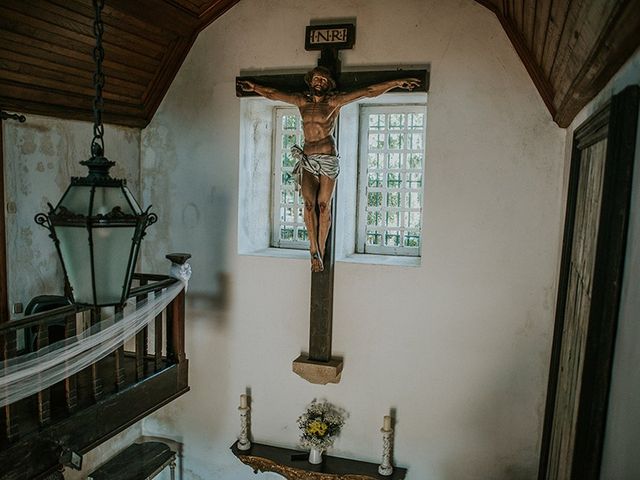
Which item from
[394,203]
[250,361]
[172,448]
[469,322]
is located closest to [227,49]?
[394,203]

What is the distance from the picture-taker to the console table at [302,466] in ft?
14.8

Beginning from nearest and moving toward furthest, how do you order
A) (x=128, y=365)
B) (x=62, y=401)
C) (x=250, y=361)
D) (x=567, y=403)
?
(x=567, y=403), (x=62, y=401), (x=128, y=365), (x=250, y=361)

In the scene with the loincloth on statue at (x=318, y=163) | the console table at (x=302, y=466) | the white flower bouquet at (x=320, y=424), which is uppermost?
the loincloth on statue at (x=318, y=163)

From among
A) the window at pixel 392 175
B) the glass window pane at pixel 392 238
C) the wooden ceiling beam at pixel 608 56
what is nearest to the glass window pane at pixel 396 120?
the window at pixel 392 175

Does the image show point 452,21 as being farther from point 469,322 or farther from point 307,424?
point 307,424

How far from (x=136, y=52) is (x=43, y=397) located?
8.54 ft

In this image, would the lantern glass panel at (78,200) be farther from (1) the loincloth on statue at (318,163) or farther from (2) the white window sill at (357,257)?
(2) the white window sill at (357,257)

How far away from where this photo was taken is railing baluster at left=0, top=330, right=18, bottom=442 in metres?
2.81

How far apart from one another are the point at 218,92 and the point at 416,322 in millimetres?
2402

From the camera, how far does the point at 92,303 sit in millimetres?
2359

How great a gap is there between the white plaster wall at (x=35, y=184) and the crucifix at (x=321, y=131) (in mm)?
1335

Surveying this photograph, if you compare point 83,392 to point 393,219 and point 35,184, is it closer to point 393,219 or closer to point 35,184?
point 35,184

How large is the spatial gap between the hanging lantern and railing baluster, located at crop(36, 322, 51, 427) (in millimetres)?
779

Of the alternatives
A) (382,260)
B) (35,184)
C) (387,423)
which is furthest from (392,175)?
(35,184)
